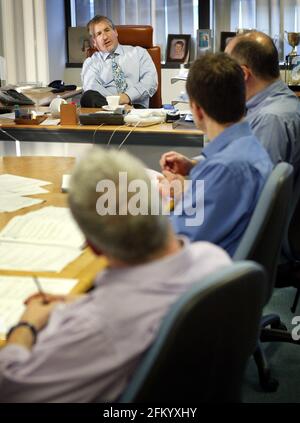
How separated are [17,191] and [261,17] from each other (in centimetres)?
449

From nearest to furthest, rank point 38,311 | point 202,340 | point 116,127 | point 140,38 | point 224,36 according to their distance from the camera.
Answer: point 202,340, point 38,311, point 116,127, point 140,38, point 224,36

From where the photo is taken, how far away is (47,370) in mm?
1136

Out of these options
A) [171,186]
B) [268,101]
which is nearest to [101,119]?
[268,101]

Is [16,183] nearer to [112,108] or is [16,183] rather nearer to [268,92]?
[268,92]

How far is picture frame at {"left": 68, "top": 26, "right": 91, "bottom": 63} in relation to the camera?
6738mm

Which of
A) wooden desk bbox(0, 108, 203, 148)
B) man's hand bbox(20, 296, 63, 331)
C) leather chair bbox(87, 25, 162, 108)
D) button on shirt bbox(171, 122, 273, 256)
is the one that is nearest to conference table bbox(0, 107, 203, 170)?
wooden desk bbox(0, 108, 203, 148)

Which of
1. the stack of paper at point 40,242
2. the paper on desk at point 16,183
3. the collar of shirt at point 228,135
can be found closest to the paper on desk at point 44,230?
the stack of paper at point 40,242

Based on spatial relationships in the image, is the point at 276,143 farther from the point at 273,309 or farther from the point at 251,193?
the point at 273,309

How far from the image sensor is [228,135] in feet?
6.73

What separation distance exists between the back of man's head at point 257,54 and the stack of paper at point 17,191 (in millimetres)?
910

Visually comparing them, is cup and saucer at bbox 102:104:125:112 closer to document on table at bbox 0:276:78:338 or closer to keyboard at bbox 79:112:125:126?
keyboard at bbox 79:112:125:126

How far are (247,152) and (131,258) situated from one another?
0.94 m

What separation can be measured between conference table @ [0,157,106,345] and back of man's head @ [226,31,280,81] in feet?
2.66

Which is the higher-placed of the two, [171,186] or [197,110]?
[197,110]
